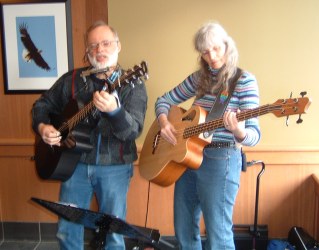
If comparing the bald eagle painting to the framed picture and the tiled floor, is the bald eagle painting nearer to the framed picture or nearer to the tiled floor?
the framed picture

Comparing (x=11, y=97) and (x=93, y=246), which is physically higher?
(x=11, y=97)

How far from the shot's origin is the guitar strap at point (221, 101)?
1.40 meters

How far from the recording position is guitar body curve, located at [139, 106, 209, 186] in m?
1.48

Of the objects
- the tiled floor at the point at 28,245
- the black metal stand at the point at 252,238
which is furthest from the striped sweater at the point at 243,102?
the tiled floor at the point at 28,245

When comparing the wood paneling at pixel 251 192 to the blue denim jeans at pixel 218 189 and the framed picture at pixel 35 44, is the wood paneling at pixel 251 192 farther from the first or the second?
the blue denim jeans at pixel 218 189

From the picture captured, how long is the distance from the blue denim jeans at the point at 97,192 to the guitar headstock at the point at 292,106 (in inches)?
29.8

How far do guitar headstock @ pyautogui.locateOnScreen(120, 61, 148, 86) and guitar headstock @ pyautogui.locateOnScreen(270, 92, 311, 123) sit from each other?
53 centimetres

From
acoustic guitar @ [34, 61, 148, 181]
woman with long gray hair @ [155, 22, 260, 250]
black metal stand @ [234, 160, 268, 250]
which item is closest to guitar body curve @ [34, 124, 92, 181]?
acoustic guitar @ [34, 61, 148, 181]

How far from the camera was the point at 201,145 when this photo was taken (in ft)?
4.89

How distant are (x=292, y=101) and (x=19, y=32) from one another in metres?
1.90

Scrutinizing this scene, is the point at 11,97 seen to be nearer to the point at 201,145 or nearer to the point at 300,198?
the point at 201,145

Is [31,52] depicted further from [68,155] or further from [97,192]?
[97,192]

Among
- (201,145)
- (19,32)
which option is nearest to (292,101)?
(201,145)

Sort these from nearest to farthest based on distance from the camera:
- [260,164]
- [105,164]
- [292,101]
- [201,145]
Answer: [292,101], [201,145], [105,164], [260,164]
